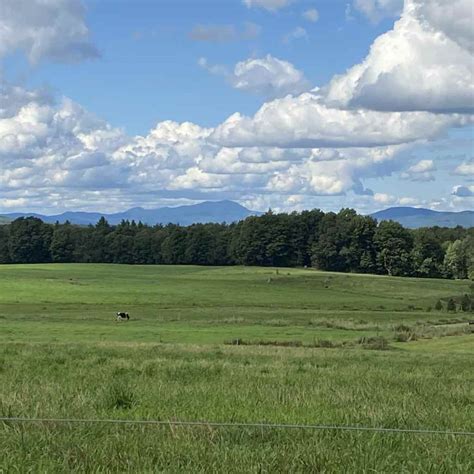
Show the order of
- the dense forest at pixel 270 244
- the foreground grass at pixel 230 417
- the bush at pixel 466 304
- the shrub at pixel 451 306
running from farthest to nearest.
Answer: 1. the dense forest at pixel 270 244
2. the bush at pixel 466 304
3. the shrub at pixel 451 306
4. the foreground grass at pixel 230 417

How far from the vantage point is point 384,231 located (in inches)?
5566

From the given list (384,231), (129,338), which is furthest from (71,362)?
(384,231)

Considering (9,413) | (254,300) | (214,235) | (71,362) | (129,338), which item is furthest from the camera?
(214,235)

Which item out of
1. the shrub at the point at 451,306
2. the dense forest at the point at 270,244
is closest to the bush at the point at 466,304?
the shrub at the point at 451,306

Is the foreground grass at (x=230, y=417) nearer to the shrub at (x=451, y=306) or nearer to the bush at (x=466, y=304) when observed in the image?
the shrub at (x=451, y=306)

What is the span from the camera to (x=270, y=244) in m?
155

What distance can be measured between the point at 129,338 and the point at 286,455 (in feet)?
108

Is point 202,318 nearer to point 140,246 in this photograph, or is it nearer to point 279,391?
point 279,391

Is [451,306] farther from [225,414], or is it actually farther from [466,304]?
[225,414]

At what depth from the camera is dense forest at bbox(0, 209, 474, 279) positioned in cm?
14188

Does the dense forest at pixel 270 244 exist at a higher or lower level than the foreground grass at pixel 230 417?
higher

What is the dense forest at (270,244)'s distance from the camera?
14188cm

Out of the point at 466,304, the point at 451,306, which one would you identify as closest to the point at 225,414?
the point at 451,306

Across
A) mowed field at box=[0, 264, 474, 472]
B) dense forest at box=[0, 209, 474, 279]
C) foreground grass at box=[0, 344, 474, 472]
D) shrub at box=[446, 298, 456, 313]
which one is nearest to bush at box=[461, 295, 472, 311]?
shrub at box=[446, 298, 456, 313]
